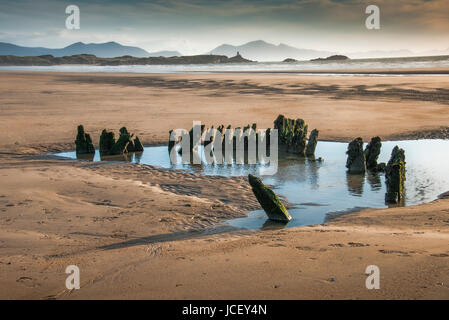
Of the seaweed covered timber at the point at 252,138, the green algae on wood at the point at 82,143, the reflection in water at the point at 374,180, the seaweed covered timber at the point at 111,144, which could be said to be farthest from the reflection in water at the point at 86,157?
the reflection in water at the point at 374,180

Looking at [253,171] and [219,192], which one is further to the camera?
[253,171]

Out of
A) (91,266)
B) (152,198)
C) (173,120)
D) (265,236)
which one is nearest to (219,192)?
(152,198)

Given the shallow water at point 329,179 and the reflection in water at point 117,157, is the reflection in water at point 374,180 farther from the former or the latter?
the reflection in water at point 117,157

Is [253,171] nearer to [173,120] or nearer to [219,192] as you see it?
[219,192]

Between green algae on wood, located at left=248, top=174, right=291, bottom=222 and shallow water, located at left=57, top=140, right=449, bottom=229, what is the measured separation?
0.16 meters

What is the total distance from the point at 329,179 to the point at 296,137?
3.43 m

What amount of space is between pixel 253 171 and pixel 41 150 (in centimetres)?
737

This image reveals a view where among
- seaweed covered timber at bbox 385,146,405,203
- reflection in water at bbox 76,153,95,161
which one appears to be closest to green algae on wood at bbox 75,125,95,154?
reflection in water at bbox 76,153,95,161

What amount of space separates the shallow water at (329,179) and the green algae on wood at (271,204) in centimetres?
16

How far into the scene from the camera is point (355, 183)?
35.6 feet

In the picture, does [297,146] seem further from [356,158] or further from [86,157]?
[86,157]

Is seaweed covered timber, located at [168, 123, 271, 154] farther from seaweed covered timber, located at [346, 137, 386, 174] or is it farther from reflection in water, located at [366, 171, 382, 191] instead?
reflection in water, located at [366, 171, 382, 191]

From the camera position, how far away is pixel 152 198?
8.89 m
